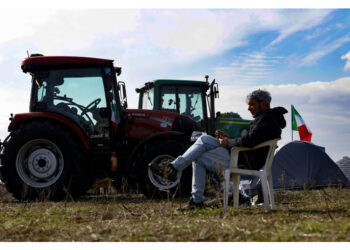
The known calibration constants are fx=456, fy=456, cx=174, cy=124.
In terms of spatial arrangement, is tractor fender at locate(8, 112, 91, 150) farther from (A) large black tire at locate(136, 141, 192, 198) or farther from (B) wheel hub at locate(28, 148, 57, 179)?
(A) large black tire at locate(136, 141, 192, 198)

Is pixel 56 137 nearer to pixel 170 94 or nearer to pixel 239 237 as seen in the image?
pixel 170 94

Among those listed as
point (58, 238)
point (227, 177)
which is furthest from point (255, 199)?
point (58, 238)

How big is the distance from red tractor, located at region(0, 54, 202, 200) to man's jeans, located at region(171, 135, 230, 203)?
1933 millimetres

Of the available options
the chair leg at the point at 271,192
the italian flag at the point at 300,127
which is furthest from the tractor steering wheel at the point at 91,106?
the italian flag at the point at 300,127

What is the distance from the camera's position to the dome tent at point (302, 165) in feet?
30.0

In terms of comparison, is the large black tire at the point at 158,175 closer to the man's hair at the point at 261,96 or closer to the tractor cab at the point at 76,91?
the tractor cab at the point at 76,91

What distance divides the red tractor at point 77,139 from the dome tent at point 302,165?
2.75 metres

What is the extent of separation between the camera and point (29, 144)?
6.80 meters

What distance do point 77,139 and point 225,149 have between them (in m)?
2.94

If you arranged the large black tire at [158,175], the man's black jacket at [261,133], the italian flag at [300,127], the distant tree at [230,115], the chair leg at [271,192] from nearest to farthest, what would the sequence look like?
the man's black jacket at [261,133] → the chair leg at [271,192] → the large black tire at [158,175] → the distant tree at [230,115] → the italian flag at [300,127]

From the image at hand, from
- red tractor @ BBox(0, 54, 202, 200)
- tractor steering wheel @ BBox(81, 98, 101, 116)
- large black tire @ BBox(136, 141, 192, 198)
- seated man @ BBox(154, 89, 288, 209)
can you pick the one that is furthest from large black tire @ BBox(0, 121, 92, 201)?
seated man @ BBox(154, 89, 288, 209)

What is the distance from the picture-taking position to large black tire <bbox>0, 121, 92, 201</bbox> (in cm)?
671

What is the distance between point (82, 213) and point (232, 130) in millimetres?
5808

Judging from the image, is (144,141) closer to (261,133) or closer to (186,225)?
(261,133)
